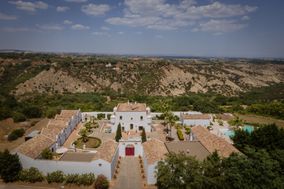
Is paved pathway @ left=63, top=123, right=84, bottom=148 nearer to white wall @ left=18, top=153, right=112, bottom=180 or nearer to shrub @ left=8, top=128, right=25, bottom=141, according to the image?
shrub @ left=8, top=128, right=25, bottom=141

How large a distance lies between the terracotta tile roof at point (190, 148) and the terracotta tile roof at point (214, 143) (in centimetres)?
76

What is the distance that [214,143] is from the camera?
36.9 meters

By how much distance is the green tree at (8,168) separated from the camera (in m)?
30.7

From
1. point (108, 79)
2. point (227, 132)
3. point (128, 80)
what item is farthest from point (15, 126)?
point (128, 80)

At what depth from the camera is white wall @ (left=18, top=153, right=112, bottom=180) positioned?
3147 cm

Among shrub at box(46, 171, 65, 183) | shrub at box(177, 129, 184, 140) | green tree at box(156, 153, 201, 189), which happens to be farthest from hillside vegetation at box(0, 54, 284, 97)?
green tree at box(156, 153, 201, 189)

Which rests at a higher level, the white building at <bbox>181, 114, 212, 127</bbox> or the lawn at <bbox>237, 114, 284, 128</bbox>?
the white building at <bbox>181, 114, 212, 127</bbox>

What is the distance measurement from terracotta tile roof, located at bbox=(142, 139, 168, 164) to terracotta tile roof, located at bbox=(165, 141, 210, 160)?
1.89m

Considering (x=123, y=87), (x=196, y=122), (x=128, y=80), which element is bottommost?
(x=196, y=122)

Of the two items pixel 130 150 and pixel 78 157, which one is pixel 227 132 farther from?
pixel 78 157

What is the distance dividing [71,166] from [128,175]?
769 centimetres

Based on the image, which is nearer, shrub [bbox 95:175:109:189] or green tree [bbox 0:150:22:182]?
shrub [bbox 95:175:109:189]

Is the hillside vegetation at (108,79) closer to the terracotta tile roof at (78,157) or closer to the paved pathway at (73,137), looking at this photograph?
the paved pathway at (73,137)

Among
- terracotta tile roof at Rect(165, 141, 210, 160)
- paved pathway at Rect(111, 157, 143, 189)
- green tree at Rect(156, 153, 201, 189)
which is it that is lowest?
paved pathway at Rect(111, 157, 143, 189)
